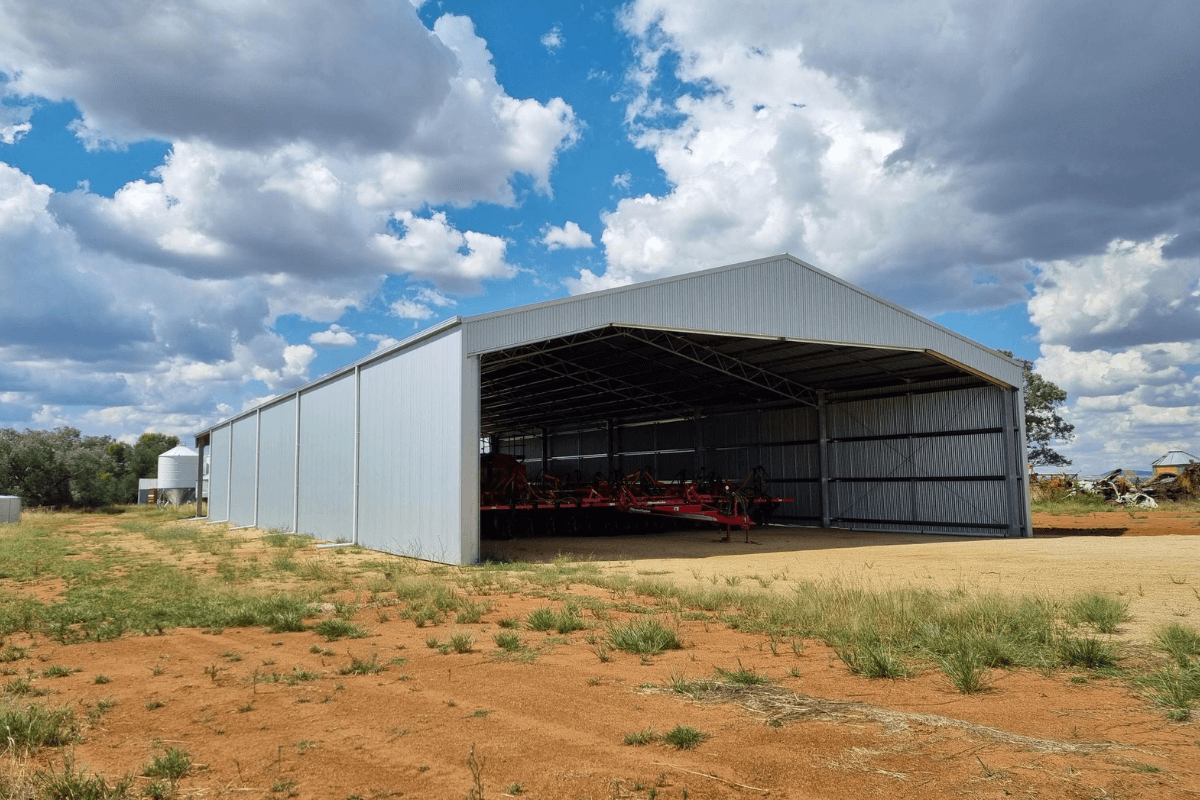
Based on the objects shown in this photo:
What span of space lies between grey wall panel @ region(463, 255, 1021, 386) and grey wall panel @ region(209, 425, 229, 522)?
28.2 metres

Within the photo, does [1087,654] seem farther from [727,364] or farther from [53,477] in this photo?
[53,477]

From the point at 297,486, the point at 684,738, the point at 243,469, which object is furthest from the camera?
the point at 243,469

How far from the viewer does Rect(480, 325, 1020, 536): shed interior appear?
2558 cm

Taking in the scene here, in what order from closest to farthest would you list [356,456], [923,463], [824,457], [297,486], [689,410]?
1. [356,456]
2. [923,463]
3. [297,486]
4. [824,457]
5. [689,410]

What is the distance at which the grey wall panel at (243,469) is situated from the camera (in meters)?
35.9

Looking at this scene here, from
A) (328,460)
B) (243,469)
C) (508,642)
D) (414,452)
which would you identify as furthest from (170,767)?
(243,469)

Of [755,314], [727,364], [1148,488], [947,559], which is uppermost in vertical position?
[755,314]

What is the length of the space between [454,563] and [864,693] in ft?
39.5

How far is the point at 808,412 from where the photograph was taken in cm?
3106

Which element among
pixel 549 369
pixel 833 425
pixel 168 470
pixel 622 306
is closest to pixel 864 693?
pixel 622 306

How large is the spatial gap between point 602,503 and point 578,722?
19.9 m

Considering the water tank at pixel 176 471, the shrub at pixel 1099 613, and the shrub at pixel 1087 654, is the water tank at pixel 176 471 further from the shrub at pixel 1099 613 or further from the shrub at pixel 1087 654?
the shrub at pixel 1087 654

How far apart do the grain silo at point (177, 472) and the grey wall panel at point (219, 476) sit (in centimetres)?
1464

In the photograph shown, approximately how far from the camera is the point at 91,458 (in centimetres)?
5728
